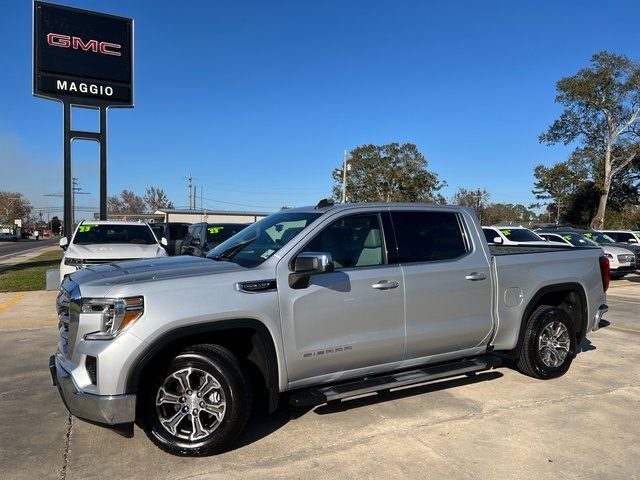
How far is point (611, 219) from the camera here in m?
50.1

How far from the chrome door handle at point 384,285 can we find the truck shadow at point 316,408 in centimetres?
119

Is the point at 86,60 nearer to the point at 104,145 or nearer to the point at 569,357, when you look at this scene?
the point at 104,145

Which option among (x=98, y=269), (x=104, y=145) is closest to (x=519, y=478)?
(x=98, y=269)

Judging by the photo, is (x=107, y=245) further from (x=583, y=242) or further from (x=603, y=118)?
(x=603, y=118)

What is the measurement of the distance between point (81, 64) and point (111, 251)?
857cm

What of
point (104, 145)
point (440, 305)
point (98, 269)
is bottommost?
point (440, 305)

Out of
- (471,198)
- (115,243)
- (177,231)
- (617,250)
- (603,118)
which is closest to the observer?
(115,243)

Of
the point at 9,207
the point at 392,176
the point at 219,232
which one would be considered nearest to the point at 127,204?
the point at 9,207

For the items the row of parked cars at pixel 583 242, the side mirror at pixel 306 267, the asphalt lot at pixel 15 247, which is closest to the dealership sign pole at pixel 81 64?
the row of parked cars at pixel 583 242

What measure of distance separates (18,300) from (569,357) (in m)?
10.9

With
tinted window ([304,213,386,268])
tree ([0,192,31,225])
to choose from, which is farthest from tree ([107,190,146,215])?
tinted window ([304,213,386,268])

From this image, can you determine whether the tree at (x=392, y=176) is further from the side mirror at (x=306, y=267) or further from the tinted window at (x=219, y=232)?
the side mirror at (x=306, y=267)

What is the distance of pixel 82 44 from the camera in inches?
619

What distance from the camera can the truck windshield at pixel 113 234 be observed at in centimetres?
1097
